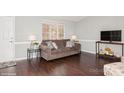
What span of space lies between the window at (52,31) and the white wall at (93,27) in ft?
4.52

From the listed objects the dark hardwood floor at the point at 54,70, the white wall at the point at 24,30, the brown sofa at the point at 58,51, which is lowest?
the dark hardwood floor at the point at 54,70

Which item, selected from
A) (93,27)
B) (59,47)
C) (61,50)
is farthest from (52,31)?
(93,27)

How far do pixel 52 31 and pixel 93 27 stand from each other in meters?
2.41

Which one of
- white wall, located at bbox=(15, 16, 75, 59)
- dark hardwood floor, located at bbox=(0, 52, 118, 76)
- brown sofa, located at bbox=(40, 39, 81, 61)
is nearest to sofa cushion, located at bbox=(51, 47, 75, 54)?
brown sofa, located at bbox=(40, 39, 81, 61)

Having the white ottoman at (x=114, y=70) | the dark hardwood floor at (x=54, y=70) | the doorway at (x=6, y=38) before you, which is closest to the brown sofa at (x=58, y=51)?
the dark hardwood floor at (x=54, y=70)

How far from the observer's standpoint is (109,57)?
459 centimetres

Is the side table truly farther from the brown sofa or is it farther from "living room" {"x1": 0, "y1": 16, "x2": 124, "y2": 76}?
the brown sofa

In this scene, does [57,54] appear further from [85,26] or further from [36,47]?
[85,26]

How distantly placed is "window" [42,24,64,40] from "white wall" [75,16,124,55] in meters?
1.38

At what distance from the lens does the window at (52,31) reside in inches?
211

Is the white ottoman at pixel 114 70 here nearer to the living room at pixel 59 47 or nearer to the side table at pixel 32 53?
the living room at pixel 59 47

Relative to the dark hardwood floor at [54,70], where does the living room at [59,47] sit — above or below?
above
